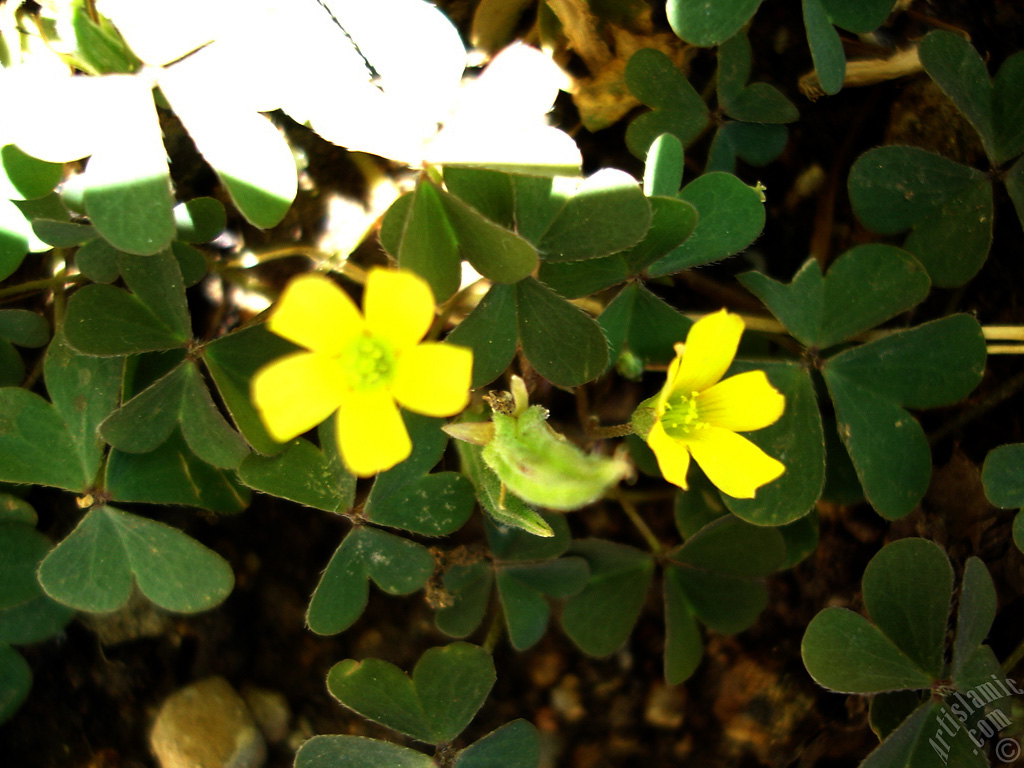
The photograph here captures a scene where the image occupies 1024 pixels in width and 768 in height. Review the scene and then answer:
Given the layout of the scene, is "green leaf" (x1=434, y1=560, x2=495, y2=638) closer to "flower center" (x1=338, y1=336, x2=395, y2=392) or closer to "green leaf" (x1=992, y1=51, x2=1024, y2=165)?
"flower center" (x1=338, y1=336, x2=395, y2=392)

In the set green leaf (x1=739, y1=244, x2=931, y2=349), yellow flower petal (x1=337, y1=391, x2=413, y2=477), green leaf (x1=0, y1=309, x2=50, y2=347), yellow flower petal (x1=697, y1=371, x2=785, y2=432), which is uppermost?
yellow flower petal (x1=337, y1=391, x2=413, y2=477)

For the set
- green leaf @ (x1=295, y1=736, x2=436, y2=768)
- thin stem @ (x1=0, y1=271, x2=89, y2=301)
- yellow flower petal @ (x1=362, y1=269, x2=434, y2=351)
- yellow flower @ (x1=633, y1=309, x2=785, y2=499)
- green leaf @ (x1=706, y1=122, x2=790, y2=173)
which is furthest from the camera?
green leaf @ (x1=706, y1=122, x2=790, y2=173)

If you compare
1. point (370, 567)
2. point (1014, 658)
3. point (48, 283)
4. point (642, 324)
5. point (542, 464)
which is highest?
point (48, 283)

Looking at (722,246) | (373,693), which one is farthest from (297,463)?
(722,246)

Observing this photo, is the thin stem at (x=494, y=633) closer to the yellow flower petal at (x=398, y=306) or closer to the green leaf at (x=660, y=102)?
the yellow flower petal at (x=398, y=306)

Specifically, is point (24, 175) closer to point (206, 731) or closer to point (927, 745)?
point (206, 731)

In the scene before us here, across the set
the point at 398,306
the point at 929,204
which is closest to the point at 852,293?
the point at 929,204

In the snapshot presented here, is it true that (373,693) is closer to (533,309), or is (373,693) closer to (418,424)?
(418,424)

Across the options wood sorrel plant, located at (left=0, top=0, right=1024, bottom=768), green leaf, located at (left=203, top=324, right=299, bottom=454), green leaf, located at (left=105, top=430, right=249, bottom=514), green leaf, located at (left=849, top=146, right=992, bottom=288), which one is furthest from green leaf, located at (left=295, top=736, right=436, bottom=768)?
green leaf, located at (left=849, top=146, right=992, bottom=288)
